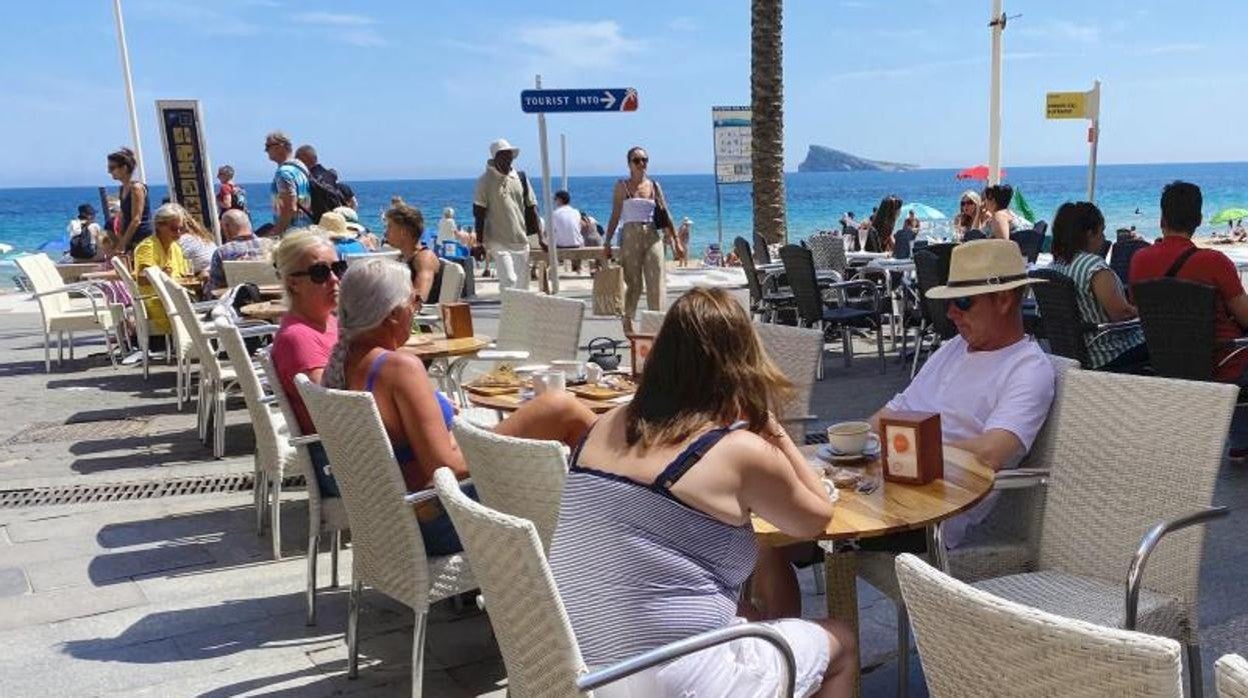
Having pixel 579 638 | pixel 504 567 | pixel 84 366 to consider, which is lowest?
pixel 84 366

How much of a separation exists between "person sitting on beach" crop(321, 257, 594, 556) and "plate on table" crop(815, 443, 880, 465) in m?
0.70

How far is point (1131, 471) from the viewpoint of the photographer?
2.53 metres

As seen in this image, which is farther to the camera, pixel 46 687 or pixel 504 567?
pixel 46 687

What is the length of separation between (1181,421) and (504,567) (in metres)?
1.71

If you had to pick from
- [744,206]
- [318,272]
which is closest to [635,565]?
[318,272]

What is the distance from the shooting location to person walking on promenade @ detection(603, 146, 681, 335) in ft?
28.6

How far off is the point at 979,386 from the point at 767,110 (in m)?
8.22

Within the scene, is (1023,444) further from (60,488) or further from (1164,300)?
(60,488)

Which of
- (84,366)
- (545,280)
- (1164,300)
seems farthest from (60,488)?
(545,280)

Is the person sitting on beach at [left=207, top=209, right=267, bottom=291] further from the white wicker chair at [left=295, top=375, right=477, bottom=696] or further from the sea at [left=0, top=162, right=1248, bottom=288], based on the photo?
the sea at [left=0, top=162, right=1248, bottom=288]

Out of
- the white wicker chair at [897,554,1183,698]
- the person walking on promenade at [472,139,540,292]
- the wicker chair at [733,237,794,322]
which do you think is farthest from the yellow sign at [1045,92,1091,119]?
the white wicker chair at [897,554,1183,698]

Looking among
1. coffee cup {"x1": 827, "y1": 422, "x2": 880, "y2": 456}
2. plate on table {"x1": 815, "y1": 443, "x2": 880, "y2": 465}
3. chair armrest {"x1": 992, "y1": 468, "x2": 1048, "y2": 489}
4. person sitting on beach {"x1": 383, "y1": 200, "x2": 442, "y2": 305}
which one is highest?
person sitting on beach {"x1": 383, "y1": 200, "x2": 442, "y2": 305}

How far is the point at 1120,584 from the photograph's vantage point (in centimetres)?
252

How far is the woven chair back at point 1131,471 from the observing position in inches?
93.8
